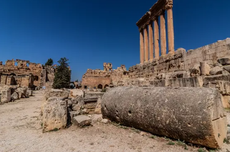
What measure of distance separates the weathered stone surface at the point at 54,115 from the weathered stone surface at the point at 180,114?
73.9 inches

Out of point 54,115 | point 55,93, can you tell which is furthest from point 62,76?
point 54,115

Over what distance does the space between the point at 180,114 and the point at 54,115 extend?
340 centimetres

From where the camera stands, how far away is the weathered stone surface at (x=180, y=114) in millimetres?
2270

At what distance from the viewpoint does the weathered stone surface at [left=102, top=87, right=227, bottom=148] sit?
2270 millimetres

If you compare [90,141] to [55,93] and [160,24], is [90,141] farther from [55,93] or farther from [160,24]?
[160,24]

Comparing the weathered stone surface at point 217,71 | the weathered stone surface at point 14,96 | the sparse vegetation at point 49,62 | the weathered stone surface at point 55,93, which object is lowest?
the weathered stone surface at point 14,96

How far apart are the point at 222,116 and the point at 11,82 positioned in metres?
30.6

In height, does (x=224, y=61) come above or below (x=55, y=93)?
above

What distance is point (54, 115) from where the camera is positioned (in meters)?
3.76

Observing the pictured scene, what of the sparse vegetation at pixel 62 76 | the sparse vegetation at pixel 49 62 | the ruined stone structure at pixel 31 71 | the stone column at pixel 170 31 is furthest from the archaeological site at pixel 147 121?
the sparse vegetation at pixel 49 62

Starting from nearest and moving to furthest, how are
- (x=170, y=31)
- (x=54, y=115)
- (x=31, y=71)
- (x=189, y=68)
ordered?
1. (x=54, y=115)
2. (x=189, y=68)
3. (x=170, y=31)
4. (x=31, y=71)

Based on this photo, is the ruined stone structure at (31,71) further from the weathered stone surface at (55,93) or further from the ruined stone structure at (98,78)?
the weathered stone surface at (55,93)

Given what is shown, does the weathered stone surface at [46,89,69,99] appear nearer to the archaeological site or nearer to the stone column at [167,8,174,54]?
the archaeological site

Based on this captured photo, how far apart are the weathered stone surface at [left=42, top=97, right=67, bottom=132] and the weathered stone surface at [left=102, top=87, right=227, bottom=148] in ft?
6.16
